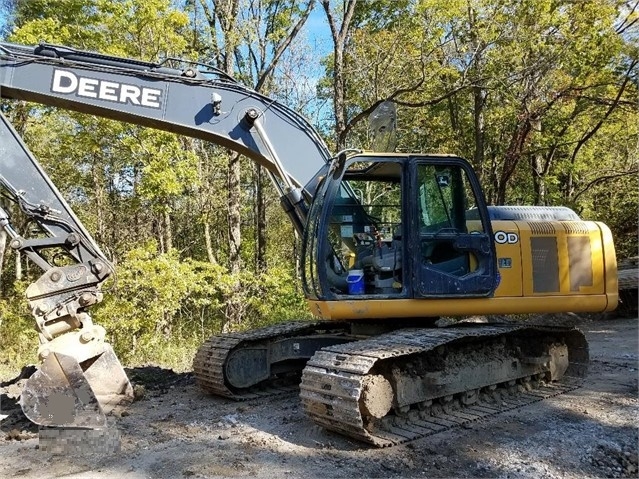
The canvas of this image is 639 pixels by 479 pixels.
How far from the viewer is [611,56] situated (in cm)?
1424

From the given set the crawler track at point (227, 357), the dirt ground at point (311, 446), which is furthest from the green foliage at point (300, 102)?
the dirt ground at point (311, 446)

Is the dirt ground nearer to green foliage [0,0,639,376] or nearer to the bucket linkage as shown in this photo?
the bucket linkage

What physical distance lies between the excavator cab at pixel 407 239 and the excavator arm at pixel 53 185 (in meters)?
0.51

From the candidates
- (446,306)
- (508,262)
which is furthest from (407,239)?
(508,262)

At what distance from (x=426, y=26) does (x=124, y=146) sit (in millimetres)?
7051

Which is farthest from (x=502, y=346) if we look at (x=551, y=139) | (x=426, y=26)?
(x=551, y=139)

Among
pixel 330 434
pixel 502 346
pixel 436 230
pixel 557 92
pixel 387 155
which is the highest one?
pixel 557 92

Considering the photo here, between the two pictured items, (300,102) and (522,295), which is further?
(300,102)

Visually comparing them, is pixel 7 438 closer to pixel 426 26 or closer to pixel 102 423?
pixel 102 423

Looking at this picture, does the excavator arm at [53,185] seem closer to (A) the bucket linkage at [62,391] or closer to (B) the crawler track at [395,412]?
(A) the bucket linkage at [62,391]

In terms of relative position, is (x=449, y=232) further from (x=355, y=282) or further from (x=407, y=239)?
(x=355, y=282)

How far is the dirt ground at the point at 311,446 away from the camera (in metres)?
4.06

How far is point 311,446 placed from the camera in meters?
4.59

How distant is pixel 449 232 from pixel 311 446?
223 cm
